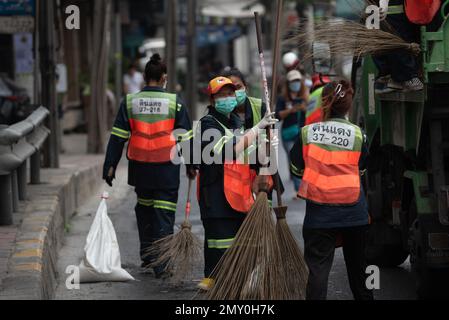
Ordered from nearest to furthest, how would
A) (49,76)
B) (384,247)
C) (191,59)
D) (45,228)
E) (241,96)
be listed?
(241,96)
(45,228)
(384,247)
(49,76)
(191,59)

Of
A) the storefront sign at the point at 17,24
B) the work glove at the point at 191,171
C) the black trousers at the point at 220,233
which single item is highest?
the storefront sign at the point at 17,24

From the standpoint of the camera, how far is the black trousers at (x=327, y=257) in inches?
287

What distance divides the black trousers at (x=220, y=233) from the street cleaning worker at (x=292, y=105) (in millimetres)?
6877

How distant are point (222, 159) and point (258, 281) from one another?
108cm

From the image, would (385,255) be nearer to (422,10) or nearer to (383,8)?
(383,8)

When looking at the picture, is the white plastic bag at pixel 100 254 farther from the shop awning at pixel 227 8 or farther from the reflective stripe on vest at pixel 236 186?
the shop awning at pixel 227 8

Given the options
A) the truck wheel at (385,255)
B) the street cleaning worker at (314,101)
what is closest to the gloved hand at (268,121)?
the truck wheel at (385,255)

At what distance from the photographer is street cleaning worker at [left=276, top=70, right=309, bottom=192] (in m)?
15.2

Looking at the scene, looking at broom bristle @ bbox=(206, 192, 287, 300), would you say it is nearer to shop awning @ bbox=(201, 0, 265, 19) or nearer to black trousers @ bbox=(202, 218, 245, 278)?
black trousers @ bbox=(202, 218, 245, 278)

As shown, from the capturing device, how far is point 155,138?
9.62m

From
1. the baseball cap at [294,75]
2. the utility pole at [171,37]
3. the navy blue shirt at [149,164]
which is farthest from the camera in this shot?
the utility pole at [171,37]

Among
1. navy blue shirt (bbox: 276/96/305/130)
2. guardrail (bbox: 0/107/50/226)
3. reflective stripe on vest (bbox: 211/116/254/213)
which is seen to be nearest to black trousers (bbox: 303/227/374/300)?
reflective stripe on vest (bbox: 211/116/254/213)

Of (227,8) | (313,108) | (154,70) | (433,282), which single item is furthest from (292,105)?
(227,8)

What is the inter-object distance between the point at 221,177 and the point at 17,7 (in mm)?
7724
